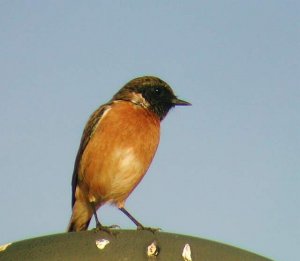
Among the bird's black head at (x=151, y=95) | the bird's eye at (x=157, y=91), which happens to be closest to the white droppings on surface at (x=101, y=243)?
the bird's black head at (x=151, y=95)

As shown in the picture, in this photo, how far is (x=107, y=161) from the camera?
780 cm

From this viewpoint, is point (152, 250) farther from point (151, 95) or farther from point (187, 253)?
point (151, 95)

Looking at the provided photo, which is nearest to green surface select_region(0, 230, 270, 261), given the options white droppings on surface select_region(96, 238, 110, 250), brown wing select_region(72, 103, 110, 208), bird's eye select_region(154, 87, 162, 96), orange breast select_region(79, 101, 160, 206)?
white droppings on surface select_region(96, 238, 110, 250)

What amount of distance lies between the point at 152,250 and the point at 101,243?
12.8 inches

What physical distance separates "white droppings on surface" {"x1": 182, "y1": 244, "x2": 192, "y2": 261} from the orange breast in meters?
3.80

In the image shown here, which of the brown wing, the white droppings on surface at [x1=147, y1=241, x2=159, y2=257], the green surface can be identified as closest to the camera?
the green surface

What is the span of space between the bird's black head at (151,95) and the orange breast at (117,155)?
0.60m

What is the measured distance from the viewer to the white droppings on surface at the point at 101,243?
4.01m

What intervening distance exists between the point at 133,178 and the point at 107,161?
38 centimetres

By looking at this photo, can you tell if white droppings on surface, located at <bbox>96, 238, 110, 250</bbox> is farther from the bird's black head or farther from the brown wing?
the bird's black head

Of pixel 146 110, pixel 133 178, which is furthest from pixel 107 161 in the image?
pixel 146 110

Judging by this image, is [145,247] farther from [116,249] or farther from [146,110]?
[146,110]

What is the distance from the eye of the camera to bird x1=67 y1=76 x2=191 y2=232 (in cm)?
777

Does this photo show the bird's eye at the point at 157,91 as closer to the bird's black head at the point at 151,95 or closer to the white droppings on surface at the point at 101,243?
the bird's black head at the point at 151,95
